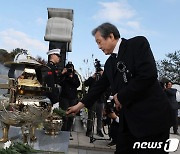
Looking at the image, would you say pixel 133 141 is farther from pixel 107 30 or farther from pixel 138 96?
pixel 107 30

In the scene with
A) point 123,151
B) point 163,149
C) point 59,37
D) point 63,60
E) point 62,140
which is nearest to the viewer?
point 163,149

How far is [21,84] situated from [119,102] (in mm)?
1230

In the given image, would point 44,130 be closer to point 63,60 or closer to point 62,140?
point 62,140

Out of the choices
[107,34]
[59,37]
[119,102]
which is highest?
[59,37]

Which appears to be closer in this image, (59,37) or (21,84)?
(21,84)

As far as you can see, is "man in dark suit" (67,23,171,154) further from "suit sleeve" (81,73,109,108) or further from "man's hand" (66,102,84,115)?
"man's hand" (66,102,84,115)

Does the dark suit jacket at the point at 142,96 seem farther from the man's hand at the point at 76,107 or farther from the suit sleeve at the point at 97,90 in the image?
the man's hand at the point at 76,107

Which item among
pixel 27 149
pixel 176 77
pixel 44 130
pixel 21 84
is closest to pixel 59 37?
pixel 44 130

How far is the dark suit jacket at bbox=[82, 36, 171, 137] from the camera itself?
2.22 m

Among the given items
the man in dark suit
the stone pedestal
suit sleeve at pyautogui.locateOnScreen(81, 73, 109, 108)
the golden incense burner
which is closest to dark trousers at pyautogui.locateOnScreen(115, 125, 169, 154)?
the man in dark suit

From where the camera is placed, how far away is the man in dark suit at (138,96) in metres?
2.24

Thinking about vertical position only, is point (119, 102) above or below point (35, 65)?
below

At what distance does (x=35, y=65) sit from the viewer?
3.34 m

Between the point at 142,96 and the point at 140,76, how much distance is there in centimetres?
17
